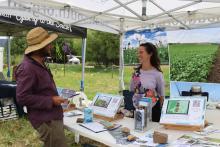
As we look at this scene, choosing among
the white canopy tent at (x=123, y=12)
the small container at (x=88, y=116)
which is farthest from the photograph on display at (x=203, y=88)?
the small container at (x=88, y=116)

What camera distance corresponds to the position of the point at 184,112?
1.87 m

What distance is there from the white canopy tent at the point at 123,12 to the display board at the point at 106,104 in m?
1.35

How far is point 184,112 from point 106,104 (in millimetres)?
622

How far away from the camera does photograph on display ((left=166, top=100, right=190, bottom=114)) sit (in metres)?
1.88

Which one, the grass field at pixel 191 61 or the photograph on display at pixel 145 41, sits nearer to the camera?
the photograph on display at pixel 145 41

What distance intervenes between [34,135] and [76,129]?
1.97 m

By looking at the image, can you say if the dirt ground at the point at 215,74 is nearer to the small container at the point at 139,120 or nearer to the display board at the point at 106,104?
the display board at the point at 106,104

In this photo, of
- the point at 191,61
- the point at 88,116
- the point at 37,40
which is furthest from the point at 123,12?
the point at 37,40

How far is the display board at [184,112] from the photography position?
183 centimetres

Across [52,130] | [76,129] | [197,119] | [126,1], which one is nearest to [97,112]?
[76,129]

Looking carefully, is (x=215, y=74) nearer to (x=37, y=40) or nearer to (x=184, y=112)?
(x=184, y=112)

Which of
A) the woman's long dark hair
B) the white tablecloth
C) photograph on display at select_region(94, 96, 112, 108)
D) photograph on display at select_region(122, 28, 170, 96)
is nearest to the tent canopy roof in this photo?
photograph on display at select_region(122, 28, 170, 96)

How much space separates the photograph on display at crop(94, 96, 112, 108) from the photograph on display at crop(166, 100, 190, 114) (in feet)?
1.64

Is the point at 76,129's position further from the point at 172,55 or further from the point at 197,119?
the point at 172,55
